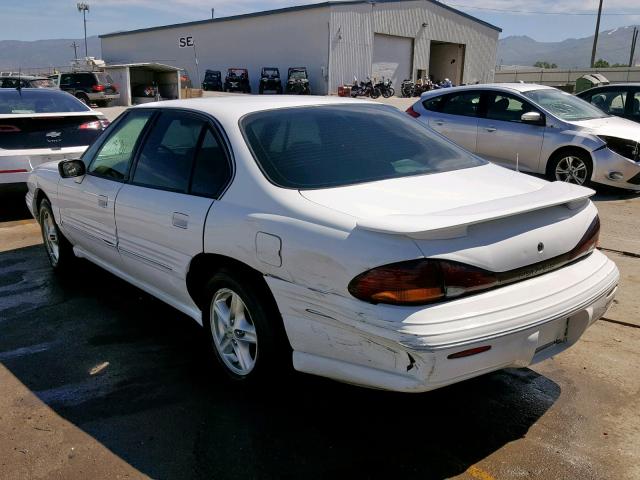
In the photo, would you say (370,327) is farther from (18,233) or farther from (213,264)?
(18,233)

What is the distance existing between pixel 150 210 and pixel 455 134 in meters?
6.74

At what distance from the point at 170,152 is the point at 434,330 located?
214 cm

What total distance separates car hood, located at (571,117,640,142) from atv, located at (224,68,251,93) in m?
33.5

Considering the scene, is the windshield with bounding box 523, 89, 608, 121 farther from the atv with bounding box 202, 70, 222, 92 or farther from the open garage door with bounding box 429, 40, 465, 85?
the open garage door with bounding box 429, 40, 465, 85

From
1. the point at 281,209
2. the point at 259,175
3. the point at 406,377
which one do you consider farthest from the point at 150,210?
the point at 406,377

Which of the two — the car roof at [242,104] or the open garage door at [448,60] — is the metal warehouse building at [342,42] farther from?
the car roof at [242,104]

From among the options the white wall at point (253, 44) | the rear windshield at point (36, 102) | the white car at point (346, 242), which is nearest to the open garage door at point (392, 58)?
the white wall at point (253, 44)

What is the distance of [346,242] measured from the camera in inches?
98.3

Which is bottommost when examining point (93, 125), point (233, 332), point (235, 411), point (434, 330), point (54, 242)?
point (235, 411)

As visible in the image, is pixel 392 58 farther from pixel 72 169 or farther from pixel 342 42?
pixel 72 169

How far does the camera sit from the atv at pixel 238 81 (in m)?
40.1

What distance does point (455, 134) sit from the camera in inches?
370

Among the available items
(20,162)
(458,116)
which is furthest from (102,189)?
(458,116)

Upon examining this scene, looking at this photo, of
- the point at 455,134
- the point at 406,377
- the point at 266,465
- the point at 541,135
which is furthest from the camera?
the point at 455,134
